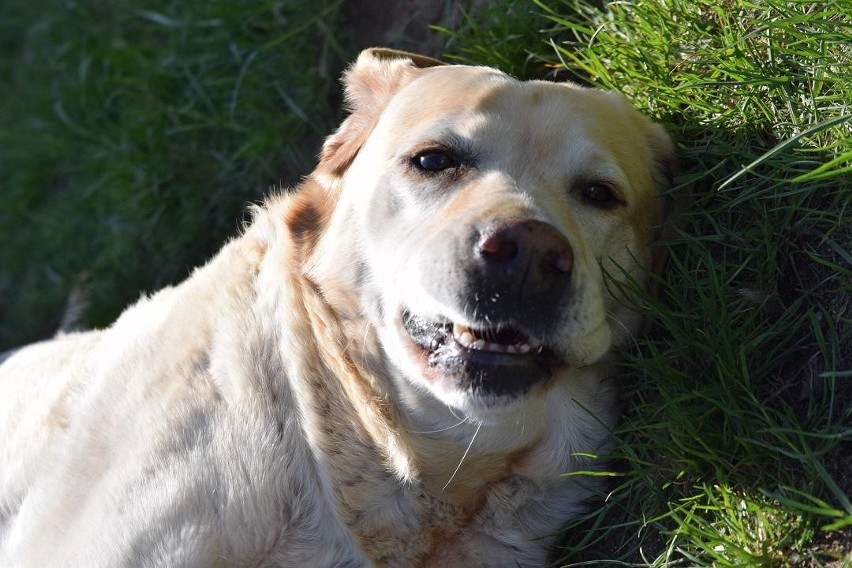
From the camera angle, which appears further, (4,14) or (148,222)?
(4,14)

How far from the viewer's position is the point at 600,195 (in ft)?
9.96

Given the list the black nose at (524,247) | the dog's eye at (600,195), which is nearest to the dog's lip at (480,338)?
the black nose at (524,247)

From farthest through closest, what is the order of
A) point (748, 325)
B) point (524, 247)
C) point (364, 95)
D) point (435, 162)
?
1. point (364, 95)
2. point (435, 162)
3. point (748, 325)
4. point (524, 247)

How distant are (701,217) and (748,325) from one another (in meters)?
0.44

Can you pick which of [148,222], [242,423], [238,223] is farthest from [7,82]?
[242,423]

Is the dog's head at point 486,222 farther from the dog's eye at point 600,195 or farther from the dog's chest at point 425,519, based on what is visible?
the dog's chest at point 425,519

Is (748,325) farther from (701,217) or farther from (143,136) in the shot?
(143,136)

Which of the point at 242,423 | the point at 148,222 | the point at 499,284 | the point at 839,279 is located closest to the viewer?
the point at 499,284

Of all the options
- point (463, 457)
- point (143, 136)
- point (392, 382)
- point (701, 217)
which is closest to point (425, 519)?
point (463, 457)

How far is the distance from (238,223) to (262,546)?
2122mm

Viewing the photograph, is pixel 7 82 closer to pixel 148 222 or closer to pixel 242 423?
pixel 148 222

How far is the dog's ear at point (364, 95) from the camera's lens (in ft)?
11.0

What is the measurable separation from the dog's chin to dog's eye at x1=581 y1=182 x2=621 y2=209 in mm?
554

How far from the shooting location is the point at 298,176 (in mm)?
4742
